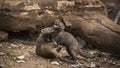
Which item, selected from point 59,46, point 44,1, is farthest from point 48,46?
point 44,1

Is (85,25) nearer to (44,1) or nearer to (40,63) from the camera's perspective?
(44,1)

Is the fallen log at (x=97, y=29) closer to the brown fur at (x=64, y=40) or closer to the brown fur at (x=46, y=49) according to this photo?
the brown fur at (x=64, y=40)

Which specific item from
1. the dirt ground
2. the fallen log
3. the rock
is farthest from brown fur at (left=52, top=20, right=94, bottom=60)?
the rock

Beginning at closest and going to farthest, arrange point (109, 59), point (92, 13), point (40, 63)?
point (40, 63) < point (109, 59) < point (92, 13)

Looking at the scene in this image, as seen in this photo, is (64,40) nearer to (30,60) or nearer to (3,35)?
(30,60)

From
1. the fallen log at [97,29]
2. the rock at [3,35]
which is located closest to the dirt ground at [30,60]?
the rock at [3,35]

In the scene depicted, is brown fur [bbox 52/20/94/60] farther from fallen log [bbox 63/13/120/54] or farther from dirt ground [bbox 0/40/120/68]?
fallen log [bbox 63/13/120/54]

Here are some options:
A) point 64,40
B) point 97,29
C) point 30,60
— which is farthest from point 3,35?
point 97,29

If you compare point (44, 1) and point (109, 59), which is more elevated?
point (44, 1)

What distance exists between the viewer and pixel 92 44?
25.1 feet

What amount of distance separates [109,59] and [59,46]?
3.93ft

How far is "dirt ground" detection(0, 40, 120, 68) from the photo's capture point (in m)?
6.50

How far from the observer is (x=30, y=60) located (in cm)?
674

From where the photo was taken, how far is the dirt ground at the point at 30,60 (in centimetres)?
650
